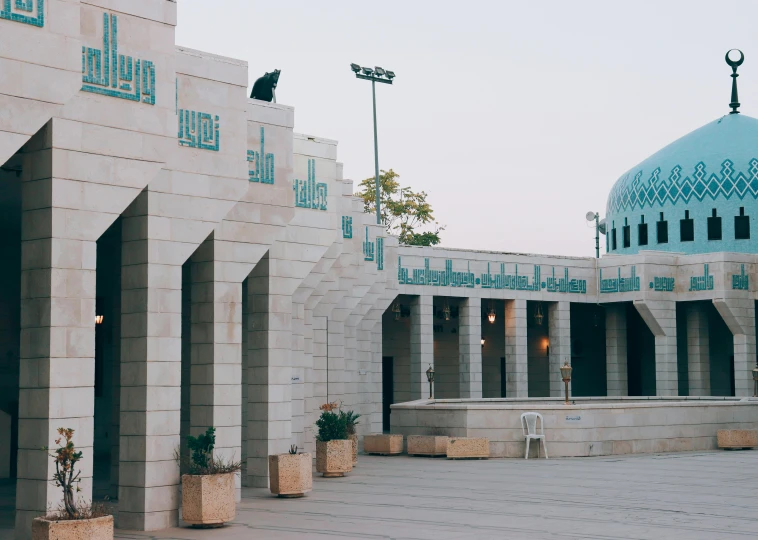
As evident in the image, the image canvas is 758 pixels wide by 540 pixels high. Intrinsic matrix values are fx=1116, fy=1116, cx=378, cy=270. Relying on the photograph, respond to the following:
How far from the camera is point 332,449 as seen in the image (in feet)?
87.2

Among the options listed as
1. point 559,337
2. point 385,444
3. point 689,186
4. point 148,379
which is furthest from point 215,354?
point 689,186

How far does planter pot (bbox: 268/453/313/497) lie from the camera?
22.2 meters

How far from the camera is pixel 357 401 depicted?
3656 cm

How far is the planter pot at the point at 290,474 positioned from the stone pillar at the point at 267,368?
61.9 inches

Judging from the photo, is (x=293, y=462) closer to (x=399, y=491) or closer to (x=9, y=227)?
(x=399, y=491)

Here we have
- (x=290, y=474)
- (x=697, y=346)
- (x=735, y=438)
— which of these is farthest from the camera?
(x=697, y=346)

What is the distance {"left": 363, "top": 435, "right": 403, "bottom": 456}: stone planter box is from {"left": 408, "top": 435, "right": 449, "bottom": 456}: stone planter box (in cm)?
62

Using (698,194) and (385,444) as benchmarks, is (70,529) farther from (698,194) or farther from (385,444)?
(698,194)

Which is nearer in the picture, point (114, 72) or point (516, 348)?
point (114, 72)

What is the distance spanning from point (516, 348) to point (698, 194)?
43.1 ft

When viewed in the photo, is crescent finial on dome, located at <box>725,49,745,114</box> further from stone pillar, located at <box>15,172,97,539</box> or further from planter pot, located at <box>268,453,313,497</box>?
stone pillar, located at <box>15,172,97,539</box>

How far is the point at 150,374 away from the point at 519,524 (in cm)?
656

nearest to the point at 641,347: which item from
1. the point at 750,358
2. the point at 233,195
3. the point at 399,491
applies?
the point at 750,358

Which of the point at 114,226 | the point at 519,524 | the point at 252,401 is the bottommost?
the point at 519,524
